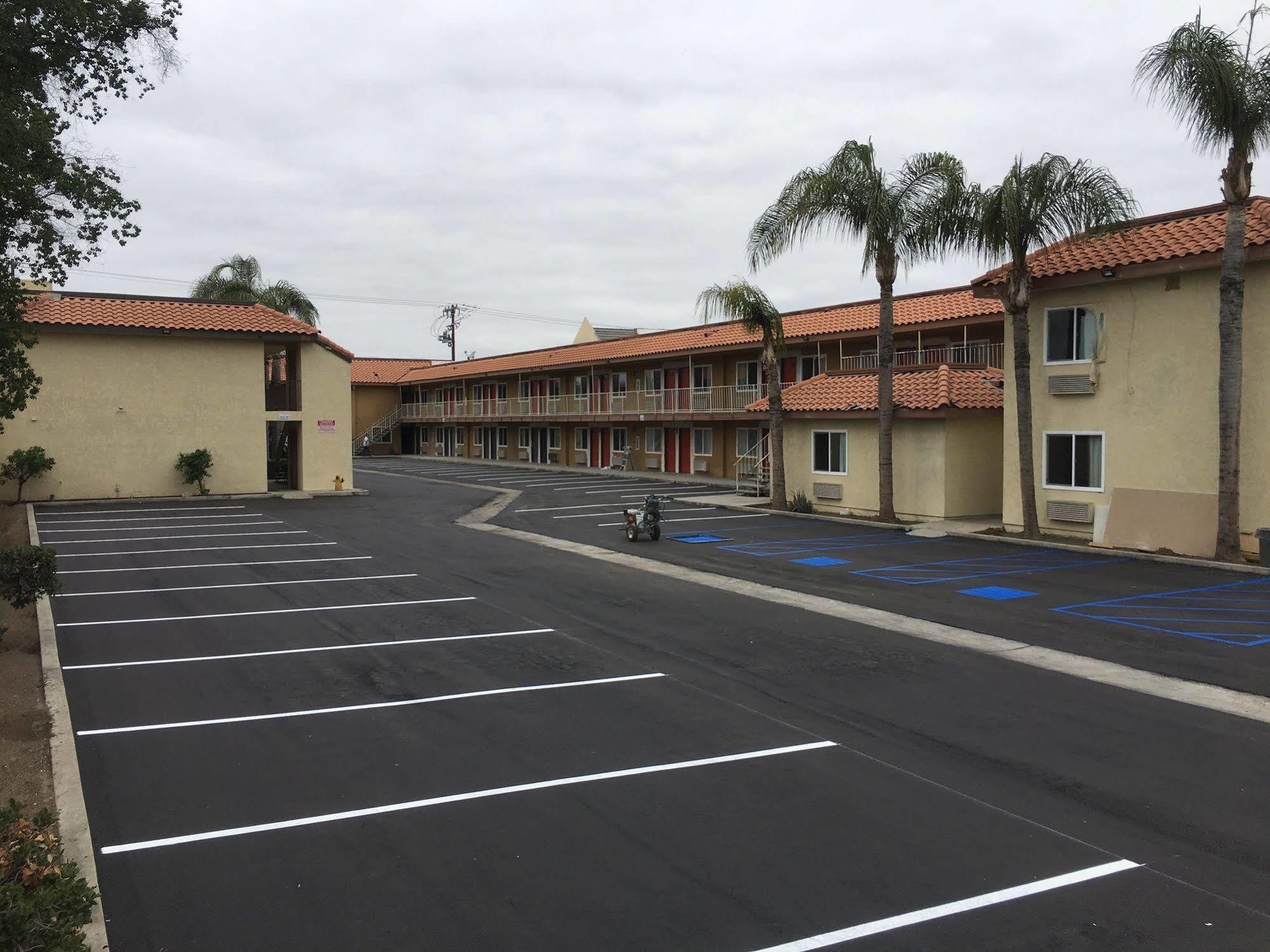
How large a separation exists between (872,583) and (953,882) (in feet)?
36.2

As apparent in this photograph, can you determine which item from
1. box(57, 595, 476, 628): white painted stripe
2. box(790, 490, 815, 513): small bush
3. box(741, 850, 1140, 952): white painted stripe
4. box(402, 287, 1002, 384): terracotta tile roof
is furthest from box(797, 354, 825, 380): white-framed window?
box(741, 850, 1140, 952): white painted stripe

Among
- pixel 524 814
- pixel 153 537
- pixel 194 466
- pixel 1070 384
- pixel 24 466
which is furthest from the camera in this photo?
pixel 194 466

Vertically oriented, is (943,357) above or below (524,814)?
above

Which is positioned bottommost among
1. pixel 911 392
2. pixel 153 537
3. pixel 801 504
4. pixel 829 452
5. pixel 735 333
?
pixel 153 537

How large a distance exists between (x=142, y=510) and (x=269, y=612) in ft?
57.4

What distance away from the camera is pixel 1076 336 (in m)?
21.7

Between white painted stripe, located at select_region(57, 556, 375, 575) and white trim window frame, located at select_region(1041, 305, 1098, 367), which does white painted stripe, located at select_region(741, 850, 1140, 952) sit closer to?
white painted stripe, located at select_region(57, 556, 375, 575)

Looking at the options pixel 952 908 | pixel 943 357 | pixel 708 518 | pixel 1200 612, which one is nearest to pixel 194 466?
pixel 708 518

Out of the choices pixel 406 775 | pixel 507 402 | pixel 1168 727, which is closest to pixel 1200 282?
pixel 1168 727

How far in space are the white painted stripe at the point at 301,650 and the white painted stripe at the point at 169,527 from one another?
45.9 feet

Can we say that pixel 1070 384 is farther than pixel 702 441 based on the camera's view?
No

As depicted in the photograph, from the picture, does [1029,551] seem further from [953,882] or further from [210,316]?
[210,316]

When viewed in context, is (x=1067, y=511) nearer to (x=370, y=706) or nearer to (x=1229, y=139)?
(x=1229, y=139)

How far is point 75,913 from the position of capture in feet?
13.7
